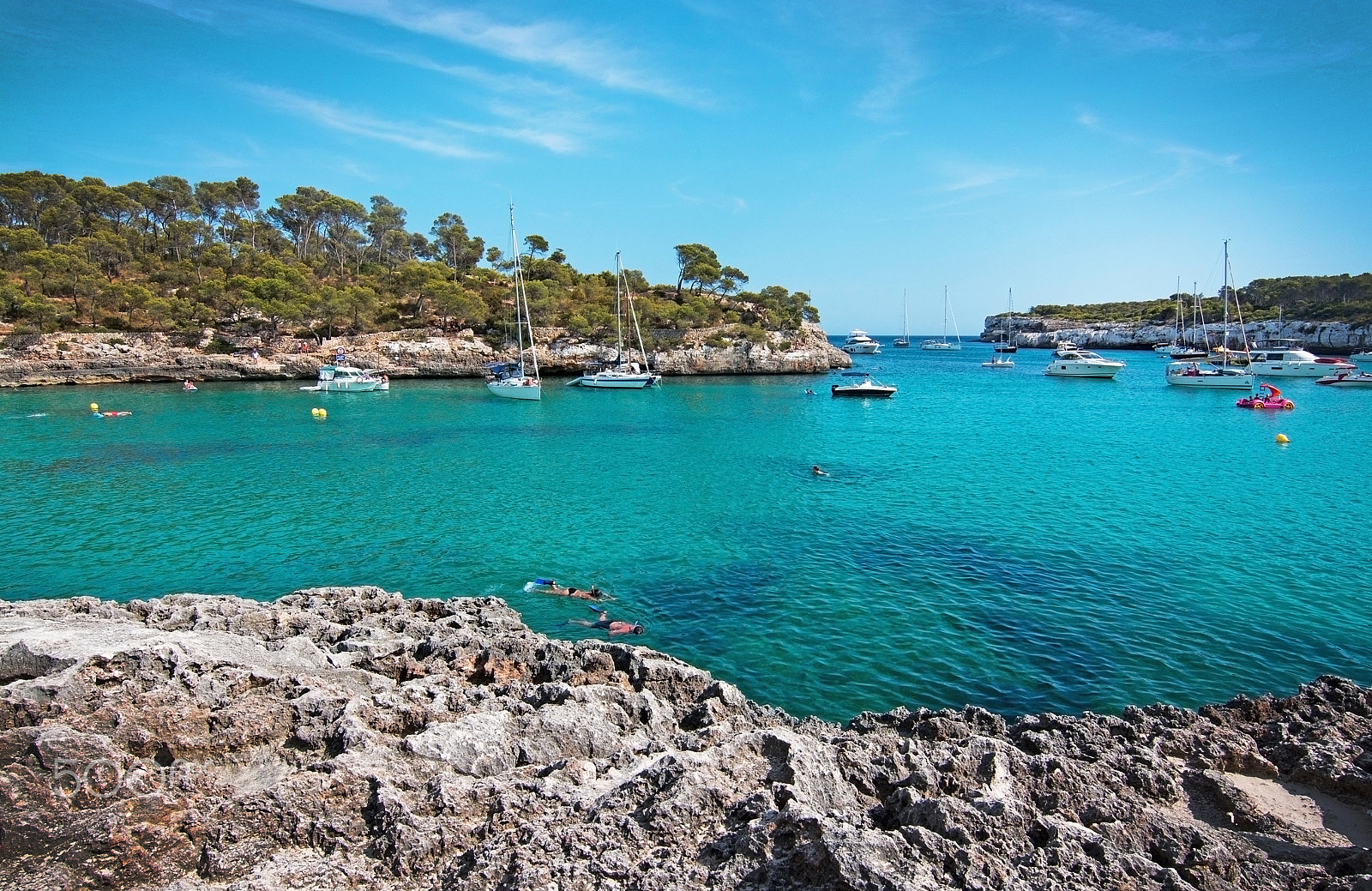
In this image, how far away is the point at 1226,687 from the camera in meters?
13.0

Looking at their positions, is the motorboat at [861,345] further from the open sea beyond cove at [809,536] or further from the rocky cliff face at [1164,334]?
the open sea beyond cove at [809,536]

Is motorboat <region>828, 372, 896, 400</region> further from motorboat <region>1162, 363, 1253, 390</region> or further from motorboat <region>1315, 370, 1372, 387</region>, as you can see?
motorboat <region>1315, 370, 1372, 387</region>

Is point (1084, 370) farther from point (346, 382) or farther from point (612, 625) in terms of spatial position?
point (612, 625)

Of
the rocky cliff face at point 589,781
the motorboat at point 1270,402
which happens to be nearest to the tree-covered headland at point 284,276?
the motorboat at point 1270,402

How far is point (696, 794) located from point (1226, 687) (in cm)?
1129

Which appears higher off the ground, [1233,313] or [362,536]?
[1233,313]

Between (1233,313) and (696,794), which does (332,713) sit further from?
(1233,313)

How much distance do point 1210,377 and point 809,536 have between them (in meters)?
67.5

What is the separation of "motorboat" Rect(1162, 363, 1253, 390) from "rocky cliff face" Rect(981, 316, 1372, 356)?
23017 millimetres

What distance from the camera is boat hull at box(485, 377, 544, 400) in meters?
60.6

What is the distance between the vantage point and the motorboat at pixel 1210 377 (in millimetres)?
66938

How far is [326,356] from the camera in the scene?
76625mm

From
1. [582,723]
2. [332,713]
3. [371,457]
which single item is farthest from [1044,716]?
[371,457]

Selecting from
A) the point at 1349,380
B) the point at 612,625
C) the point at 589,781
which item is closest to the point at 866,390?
the point at 1349,380
